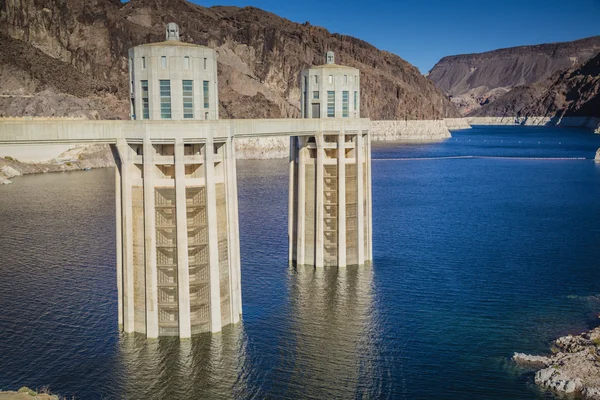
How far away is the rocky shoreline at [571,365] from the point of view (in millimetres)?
26750

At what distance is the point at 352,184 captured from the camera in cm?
4469

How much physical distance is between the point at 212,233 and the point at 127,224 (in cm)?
380

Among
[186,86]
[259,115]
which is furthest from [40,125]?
[259,115]

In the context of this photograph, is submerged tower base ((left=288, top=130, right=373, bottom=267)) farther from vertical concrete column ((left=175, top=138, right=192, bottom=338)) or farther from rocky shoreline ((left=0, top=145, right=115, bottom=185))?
rocky shoreline ((left=0, top=145, right=115, bottom=185))

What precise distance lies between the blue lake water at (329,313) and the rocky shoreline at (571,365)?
617 millimetres

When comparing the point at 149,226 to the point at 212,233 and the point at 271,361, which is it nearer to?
the point at 212,233

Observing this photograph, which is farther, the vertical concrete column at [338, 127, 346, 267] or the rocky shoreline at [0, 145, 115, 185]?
the rocky shoreline at [0, 145, 115, 185]

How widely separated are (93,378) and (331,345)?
10870 mm

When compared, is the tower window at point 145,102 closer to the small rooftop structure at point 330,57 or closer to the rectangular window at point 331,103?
the rectangular window at point 331,103

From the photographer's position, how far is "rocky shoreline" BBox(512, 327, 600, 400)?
26.8m

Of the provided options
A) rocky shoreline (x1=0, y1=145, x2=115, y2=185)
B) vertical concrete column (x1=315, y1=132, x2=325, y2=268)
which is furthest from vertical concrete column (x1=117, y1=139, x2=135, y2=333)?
rocky shoreline (x1=0, y1=145, x2=115, y2=185)

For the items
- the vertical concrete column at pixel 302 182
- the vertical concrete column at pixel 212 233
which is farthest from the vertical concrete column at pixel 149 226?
the vertical concrete column at pixel 302 182

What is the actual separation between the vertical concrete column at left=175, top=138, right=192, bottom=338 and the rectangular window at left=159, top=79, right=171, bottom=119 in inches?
72.4

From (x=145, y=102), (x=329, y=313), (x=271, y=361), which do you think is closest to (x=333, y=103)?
(x=329, y=313)
